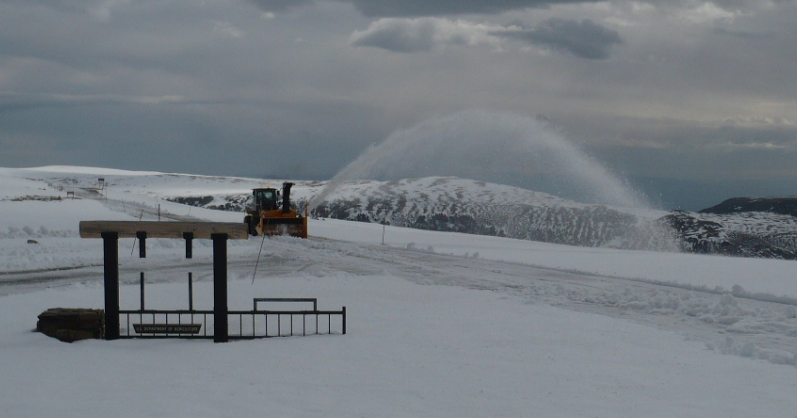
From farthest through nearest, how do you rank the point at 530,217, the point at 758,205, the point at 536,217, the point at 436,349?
the point at 758,205 → the point at 530,217 → the point at 536,217 → the point at 436,349

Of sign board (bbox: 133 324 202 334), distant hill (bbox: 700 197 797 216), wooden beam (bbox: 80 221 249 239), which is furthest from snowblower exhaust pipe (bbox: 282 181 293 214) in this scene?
distant hill (bbox: 700 197 797 216)

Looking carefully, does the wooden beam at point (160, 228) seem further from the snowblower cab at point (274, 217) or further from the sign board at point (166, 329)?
the snowblower cab at point (274, 217)

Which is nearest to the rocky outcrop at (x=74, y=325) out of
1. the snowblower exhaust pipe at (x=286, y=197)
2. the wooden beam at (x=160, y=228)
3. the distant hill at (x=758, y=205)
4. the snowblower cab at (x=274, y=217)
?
the wooden beam at (x=160, y=228)

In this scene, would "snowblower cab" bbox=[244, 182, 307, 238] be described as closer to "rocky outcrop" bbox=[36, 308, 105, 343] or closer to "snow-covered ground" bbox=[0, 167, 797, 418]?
"snow-covered ground" bbox=[0, 167, 797, 418]

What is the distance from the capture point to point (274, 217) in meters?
38.6

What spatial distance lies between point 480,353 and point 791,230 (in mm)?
93755

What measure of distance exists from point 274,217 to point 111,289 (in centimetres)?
2555

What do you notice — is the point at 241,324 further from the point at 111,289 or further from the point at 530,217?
the point at 530,217

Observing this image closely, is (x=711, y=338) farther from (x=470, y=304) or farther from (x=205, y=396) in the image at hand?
(x=205, y=396)

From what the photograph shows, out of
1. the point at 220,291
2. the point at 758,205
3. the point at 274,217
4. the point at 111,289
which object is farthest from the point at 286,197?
the point at 758,205

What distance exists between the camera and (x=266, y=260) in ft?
91.7

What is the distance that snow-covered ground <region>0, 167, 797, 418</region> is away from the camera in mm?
9289

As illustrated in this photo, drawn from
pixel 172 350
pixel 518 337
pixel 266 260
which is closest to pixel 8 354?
pixel 172 350

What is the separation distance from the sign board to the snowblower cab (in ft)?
74.2
